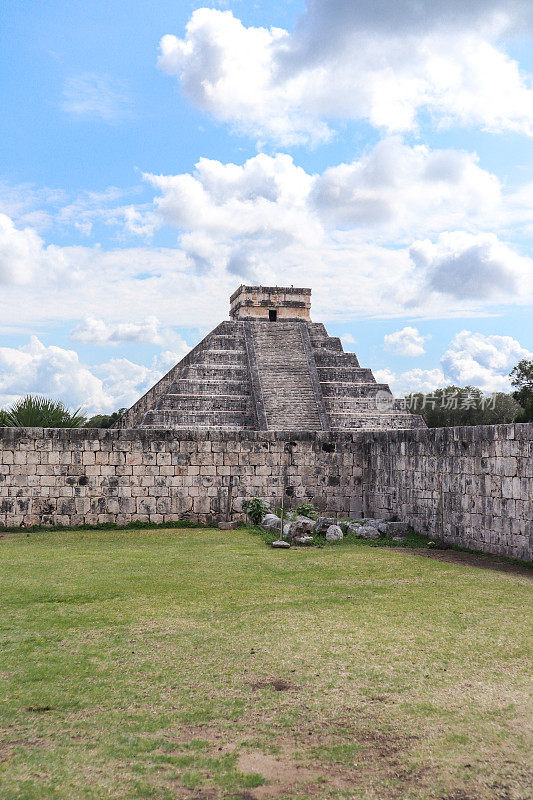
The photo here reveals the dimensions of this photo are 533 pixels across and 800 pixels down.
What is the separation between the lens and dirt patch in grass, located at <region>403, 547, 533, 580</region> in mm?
7613

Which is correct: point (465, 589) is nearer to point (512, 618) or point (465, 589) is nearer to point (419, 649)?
point (512, 618)

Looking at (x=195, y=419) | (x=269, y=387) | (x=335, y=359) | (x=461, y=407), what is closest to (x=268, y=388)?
(x=269, y=387)

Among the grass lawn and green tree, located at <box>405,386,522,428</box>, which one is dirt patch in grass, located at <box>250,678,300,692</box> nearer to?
the grass lawn

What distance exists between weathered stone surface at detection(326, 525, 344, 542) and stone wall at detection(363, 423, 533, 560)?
131cm

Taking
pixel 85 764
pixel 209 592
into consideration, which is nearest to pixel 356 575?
pixel 209 592

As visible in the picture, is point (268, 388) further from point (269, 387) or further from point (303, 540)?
point (303, 540)

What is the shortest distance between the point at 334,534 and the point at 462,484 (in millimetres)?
1875

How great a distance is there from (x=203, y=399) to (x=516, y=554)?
716 inches

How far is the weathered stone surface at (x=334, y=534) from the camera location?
9.64 metres

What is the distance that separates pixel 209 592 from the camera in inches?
248

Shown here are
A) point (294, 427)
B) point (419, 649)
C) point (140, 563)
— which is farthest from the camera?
point (294, 427)

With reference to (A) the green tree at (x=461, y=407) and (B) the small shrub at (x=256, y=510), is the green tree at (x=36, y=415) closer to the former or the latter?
(B) the small shrub at (x=256, y=510)

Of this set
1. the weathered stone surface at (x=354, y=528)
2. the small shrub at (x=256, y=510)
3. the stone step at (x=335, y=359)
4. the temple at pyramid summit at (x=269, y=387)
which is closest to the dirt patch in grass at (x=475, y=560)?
the weathered stone surface at (x=354, y=528)

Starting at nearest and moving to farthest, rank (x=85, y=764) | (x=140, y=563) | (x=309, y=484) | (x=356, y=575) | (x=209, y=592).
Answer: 1. (x=85, y=764)
2. (x=209, y=592)
3. (x=356, y=575)
4. (x=140, y=563)
5. (x=309, y=484)
